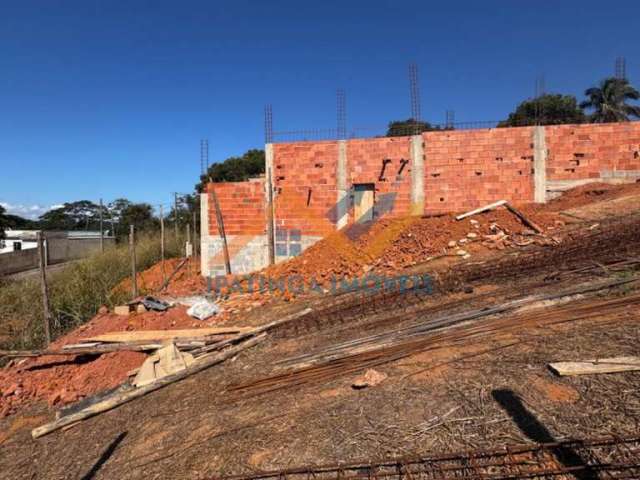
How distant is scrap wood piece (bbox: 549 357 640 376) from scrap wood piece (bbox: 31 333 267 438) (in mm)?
3791

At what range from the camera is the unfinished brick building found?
379 inches

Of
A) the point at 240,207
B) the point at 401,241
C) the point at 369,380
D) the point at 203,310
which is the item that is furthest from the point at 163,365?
the point at 240,207

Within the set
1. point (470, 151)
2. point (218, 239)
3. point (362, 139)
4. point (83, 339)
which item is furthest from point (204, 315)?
point (470, 151)

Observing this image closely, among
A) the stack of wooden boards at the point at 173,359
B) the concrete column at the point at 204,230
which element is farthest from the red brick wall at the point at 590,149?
the concrete column at the point at 204,230

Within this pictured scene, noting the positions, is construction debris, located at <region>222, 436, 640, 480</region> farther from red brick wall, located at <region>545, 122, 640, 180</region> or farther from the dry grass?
red brick wall, located at <region>545, 122, 640, 180</region>

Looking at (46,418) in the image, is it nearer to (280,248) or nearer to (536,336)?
(536,336)

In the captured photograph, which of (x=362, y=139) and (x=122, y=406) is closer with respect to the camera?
(x=122, y=406)

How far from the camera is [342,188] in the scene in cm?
1063

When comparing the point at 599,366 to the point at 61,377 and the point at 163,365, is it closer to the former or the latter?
the point at 163,365

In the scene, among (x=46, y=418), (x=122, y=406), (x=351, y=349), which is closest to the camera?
(x=351, y=349)

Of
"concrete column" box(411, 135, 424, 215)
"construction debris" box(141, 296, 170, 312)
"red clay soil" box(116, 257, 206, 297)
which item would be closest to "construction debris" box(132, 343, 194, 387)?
"construction debris" box(141, 296, 170, 312)

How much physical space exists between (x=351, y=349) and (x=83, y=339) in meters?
4.81

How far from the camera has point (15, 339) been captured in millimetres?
7289

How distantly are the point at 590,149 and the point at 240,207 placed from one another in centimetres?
951
